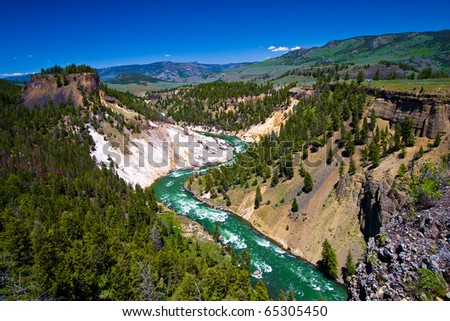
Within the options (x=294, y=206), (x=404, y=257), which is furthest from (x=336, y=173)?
(x=404, y=257)

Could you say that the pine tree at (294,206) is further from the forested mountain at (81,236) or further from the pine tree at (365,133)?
the pine tree at (365,133)

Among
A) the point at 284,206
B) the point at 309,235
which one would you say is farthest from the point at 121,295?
the point at 284,206

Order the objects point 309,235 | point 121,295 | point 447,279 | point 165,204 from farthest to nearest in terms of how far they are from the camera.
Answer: point 165,204 < point 309,235 < point 121,295 < point 447,279

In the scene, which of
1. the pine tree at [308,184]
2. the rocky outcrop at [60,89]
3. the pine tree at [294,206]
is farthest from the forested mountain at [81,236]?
the pine tree at [308,184]

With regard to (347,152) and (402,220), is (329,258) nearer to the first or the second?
(402,220)

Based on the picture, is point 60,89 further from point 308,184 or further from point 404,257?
point 404,257

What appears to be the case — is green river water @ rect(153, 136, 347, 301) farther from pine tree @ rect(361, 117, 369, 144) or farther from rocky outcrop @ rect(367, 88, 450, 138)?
rocky outcrop @ rect(367, 88, 450, 138)

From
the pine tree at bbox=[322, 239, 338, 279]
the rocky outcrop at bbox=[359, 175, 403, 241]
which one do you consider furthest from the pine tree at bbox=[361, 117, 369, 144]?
the pine tree at bbox=[322, 239, 338, 279]
